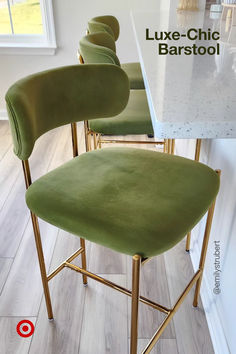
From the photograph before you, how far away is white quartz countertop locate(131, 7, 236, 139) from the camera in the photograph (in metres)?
0.64

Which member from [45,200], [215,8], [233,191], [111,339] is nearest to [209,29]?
[215,8]

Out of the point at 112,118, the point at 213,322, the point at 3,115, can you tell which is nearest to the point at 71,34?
the point at 3,115

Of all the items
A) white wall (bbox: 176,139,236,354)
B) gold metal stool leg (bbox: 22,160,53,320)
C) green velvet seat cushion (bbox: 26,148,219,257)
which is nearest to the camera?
green velvet seat cushion (bbox: 26,148,219,257)

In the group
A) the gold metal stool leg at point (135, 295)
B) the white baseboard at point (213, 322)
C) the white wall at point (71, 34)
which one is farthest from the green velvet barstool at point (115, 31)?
the gold metal stool leg at point (135, 295)

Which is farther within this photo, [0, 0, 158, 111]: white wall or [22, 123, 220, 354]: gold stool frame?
[0, 0, 158, 111]: white wall

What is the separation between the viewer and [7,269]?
152 centimetres

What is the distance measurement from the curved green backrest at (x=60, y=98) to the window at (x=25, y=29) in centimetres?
204

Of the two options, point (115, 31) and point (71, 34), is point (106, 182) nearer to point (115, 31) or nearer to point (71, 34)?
point (115, 31)

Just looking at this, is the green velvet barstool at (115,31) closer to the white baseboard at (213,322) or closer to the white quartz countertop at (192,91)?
the white quartz countertop at (192,91)

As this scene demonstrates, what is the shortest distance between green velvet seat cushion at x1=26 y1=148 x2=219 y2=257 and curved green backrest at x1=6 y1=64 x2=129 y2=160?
0.14 m

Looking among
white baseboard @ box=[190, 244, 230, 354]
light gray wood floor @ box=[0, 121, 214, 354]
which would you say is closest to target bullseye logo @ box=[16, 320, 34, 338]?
light gray wood floor @ box=[0, 121, 214, 354]

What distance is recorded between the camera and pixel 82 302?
4.46 ft

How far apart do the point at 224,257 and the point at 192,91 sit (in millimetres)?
632

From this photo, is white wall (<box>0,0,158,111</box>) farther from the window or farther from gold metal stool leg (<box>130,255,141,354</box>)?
gold metal stool leg (<box>130,255,141,354</box>)
